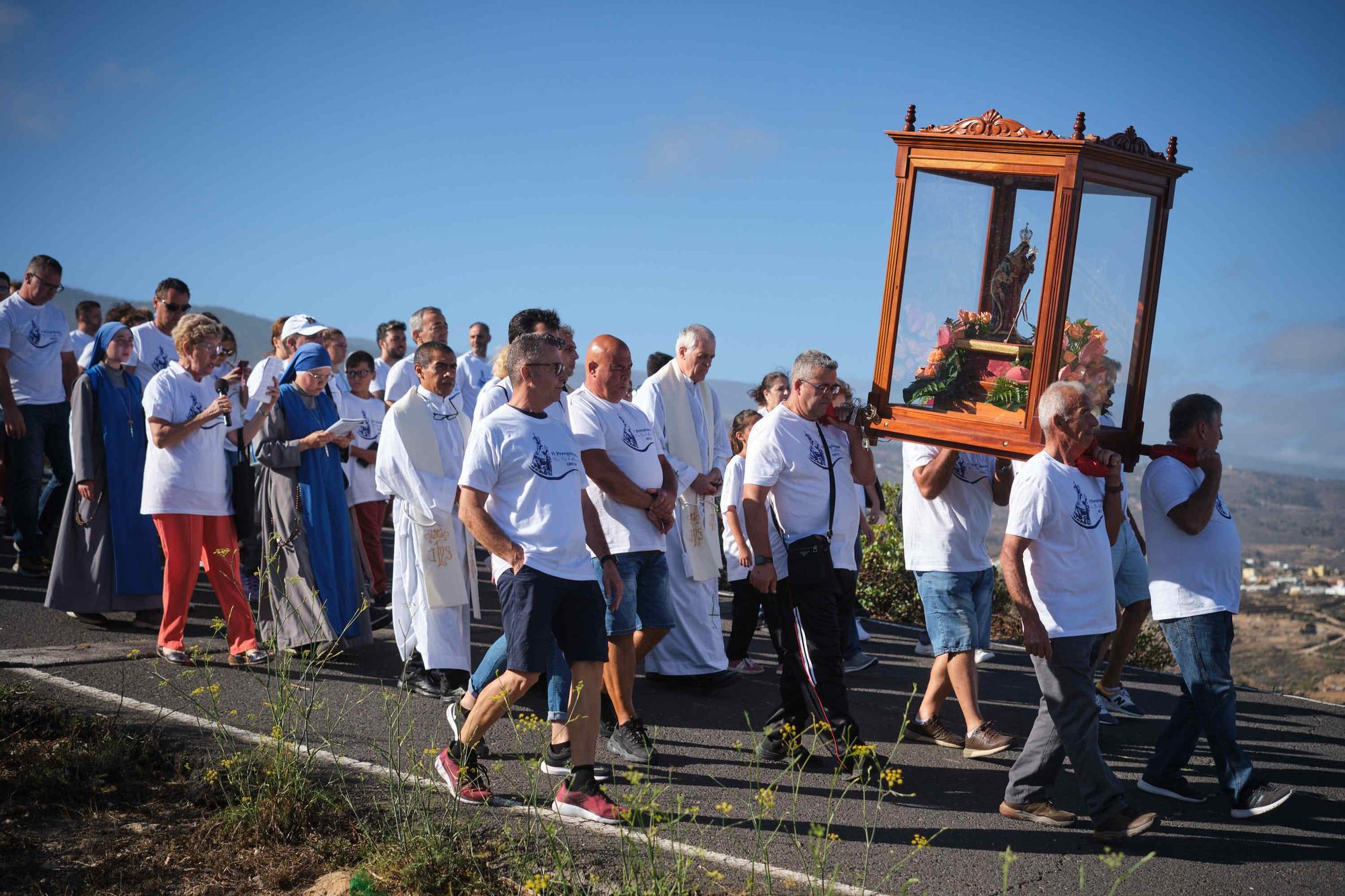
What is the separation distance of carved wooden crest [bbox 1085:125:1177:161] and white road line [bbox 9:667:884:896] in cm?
359

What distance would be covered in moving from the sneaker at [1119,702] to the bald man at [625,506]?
11.0ft

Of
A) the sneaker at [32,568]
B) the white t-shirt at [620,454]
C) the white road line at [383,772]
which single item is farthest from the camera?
the sneaker at [32,568]

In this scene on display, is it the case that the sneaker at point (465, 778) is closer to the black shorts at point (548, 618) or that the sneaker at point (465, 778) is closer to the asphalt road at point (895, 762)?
the asphalt road at point (895, 762)

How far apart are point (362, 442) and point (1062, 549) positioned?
642 cm

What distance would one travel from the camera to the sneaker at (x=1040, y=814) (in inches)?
211

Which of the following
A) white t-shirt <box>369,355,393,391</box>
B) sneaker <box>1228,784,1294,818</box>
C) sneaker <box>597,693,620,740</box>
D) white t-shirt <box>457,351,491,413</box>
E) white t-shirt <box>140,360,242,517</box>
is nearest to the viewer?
sneaker <box>1228,784,1294,818</box>

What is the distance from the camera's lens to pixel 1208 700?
5.65 meters

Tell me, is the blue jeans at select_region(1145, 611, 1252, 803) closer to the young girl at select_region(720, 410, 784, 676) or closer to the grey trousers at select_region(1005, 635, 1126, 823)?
the grey trousers at select_region(1005, 635, 1126, 823)

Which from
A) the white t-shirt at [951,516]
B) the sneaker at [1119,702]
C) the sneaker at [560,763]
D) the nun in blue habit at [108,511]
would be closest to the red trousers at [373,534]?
the nun in blue habit at [108,511]

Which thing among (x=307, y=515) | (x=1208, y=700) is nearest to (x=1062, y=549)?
(x=1208, y=700)

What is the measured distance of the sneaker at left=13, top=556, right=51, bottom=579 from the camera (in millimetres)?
10039

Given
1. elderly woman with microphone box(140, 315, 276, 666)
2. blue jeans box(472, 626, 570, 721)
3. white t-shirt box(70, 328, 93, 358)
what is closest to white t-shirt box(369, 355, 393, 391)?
white t-shirt box(70, 328, 93, 358)

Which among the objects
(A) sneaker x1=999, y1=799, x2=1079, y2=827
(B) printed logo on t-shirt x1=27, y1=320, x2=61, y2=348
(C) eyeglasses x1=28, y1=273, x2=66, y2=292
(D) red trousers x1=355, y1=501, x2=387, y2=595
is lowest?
(A) sneaker x1=999, y1=799, x2=1079, y2=827

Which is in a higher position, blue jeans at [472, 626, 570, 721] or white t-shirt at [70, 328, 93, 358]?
white t-shirt at [70, 328, 93, 358]
